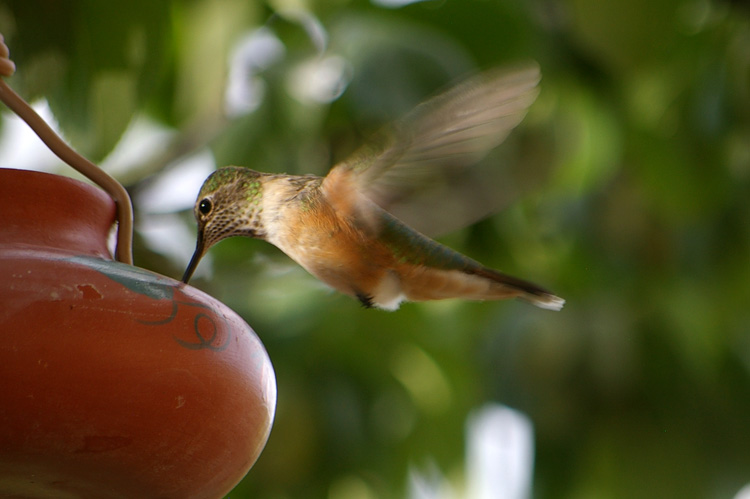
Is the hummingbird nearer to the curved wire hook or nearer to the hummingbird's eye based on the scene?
the hummingbird's eye

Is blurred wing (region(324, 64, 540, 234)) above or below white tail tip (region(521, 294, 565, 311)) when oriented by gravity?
above

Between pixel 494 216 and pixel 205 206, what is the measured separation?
2.02 metres

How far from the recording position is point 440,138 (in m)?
1.50

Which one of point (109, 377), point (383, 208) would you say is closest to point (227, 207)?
point (383, 208)

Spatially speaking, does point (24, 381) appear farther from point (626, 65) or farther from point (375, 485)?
point (375, 485)

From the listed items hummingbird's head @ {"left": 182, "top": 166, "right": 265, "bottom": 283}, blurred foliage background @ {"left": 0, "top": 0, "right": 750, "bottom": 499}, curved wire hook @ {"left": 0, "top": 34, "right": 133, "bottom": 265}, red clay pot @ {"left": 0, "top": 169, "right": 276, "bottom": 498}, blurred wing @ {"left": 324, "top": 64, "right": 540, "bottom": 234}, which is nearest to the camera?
red clay pot @ {"left": 0, "top": 169, "right": 276, "bottom": 498}

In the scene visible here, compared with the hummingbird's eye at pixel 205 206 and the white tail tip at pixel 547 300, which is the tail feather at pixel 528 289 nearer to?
the white tail tip at pixel 547 300

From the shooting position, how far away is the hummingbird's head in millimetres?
1597

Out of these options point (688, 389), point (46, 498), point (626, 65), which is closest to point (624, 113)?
point (626, 65)

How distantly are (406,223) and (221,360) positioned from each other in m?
0.69

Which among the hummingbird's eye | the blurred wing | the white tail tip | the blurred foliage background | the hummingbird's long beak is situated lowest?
the blurred foliage background

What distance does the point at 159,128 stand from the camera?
2.92 m

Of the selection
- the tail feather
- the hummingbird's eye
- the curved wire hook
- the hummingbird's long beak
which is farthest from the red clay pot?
the tail feather

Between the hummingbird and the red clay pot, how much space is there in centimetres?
34
